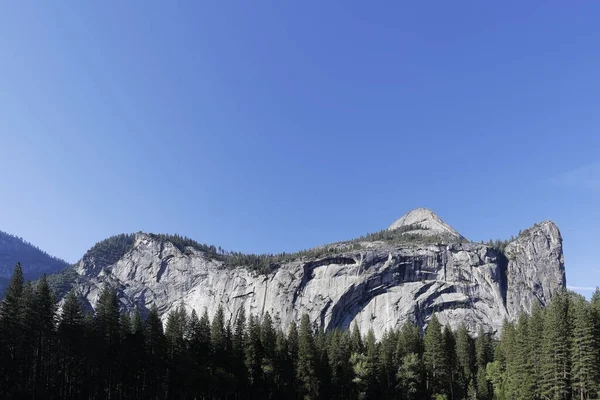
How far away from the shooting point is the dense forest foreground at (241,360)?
57188 millimetres

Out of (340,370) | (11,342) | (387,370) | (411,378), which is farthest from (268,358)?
(11,342)

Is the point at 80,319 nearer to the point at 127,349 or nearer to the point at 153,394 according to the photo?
the point at 127,349

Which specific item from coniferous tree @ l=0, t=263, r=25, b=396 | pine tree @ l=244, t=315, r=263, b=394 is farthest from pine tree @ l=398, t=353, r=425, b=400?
coniferous tree @ l=0, t=263, r=25, b=396

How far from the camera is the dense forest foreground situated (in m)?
57.2

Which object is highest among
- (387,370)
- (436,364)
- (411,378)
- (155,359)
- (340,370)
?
(155,359)

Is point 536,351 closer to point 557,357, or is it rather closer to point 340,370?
point 557,357

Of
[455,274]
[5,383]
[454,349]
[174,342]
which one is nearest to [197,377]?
[174,342]

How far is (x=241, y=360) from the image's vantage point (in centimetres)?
7294

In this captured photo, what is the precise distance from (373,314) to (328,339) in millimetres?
92799

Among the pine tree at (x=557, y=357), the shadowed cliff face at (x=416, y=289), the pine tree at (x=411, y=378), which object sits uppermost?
the shadowed cliff face at (x=416, y=289)

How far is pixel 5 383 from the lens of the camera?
52719mm

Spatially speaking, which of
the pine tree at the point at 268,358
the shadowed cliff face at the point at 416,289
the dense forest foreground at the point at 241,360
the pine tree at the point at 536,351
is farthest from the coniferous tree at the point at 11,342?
the shadowed cliff face at the point at 416,289

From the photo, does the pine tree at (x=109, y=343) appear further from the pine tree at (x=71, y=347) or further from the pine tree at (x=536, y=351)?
the pine tree at (x=536, y=351)

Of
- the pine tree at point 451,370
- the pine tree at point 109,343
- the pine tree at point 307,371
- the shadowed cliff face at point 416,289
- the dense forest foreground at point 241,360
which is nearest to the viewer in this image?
the dense forest foreground at point 241,360
